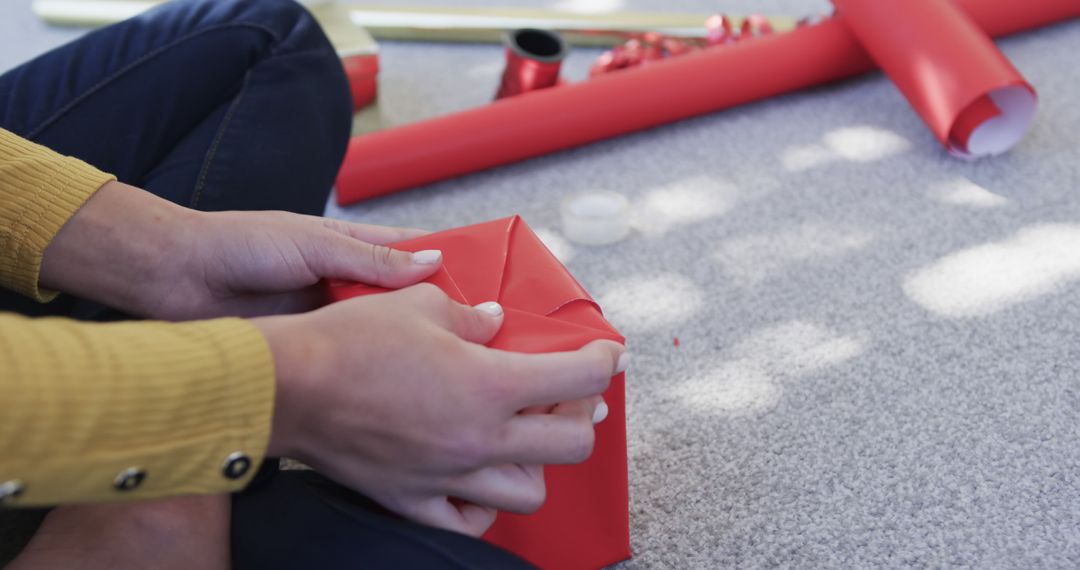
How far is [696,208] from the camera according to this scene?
1.42 meters

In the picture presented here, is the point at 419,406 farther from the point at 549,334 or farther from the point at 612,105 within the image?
the point at 612,105

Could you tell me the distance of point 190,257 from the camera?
83 cm

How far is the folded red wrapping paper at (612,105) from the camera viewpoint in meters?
1.49

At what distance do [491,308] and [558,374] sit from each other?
A: 11 cm

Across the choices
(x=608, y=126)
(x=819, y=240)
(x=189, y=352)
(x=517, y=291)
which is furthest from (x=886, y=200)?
(x=189, y=352)

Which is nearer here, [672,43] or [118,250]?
[118,250]

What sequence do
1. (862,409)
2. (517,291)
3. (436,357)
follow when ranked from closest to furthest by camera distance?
(436,357) → (517,291) → (862,409)

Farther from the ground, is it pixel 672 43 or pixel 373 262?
pixel 373 262

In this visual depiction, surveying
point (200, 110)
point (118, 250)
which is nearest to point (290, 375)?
point (118, 250)

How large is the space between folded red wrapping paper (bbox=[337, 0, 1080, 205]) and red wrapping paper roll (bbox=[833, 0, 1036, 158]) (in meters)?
0.11

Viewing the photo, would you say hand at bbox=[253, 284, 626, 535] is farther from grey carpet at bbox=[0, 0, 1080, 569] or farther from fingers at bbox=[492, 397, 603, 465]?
grey carpet at bbox=[0, 0, 1080, 569]

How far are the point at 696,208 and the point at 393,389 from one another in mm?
862

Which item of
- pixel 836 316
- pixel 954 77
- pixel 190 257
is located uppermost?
pixel 190 257

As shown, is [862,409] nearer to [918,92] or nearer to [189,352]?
[918,92]
